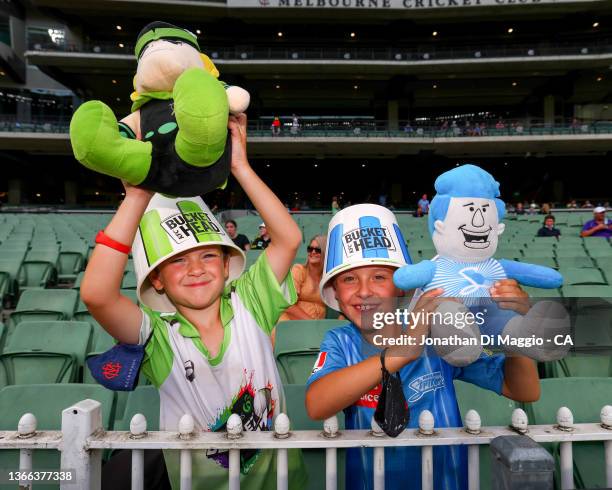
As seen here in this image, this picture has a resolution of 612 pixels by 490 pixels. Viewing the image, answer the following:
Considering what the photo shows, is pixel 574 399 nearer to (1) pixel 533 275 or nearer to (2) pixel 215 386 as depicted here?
(1) pixel 533 275

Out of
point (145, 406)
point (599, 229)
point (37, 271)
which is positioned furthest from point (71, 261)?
point (599, 229)

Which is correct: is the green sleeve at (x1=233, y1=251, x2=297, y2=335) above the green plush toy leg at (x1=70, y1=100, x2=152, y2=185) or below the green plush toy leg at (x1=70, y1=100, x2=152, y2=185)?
below

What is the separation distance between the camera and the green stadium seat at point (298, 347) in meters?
2.69

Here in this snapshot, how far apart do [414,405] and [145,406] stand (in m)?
1.31

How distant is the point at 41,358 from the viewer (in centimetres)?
273

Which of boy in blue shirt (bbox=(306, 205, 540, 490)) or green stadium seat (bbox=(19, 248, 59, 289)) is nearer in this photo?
boy in blue shirt (bbox=(306, 205, 540, 490))

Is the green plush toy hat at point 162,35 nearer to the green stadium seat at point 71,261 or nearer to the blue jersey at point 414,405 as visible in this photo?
the blue jersey at point 414,405

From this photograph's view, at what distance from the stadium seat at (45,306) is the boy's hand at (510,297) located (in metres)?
3.77

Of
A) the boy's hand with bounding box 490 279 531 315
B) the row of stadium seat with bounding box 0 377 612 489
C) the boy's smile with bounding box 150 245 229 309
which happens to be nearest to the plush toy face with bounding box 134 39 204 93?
the boy's smile with bounding box 150 245 229 309

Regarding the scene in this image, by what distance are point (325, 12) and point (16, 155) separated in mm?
19503

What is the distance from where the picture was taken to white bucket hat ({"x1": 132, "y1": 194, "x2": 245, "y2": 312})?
128cm

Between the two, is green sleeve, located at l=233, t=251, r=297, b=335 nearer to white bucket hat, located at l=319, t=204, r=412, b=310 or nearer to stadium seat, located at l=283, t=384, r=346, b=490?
white bucket hat, located at l=319, t=204, r=412, b=310

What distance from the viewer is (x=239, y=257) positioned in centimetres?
152

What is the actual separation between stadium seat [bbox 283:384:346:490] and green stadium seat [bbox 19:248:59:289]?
4910 mm
